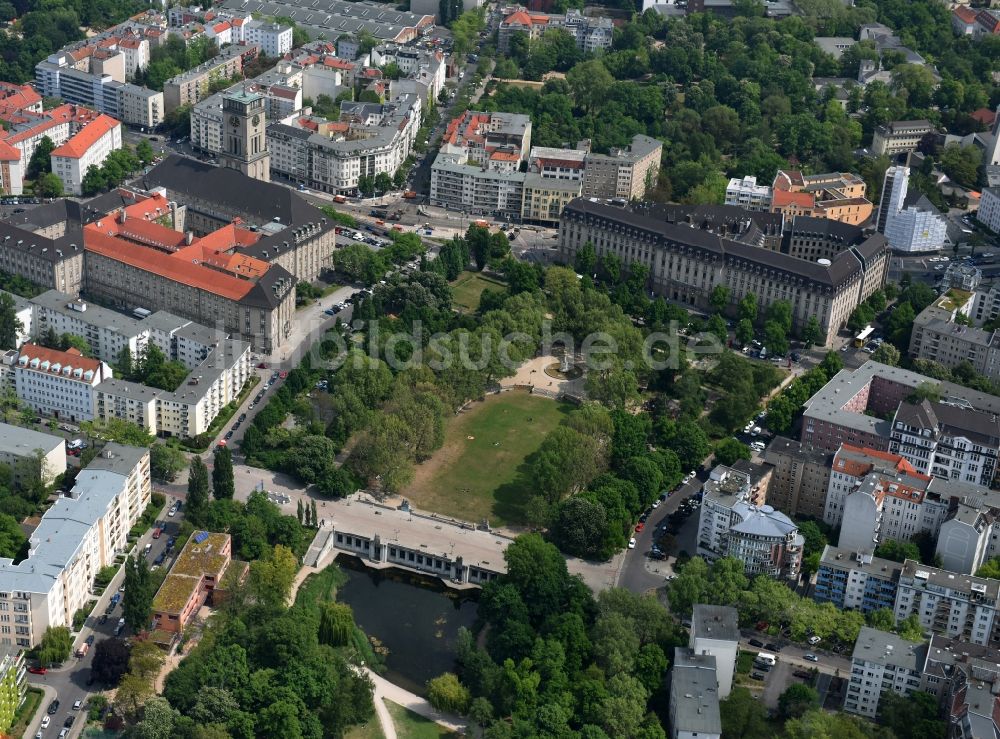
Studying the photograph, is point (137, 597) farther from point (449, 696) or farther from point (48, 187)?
point (48, 187)

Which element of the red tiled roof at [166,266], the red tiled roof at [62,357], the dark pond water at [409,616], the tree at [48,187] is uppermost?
the red tiled roof at [166,266]

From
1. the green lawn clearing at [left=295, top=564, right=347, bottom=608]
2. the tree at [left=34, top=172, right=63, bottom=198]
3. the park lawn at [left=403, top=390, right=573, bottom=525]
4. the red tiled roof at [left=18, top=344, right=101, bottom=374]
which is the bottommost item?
the green lawn clearing at [left=295, top=564, right=347, bottom=608]

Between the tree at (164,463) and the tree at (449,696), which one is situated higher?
the tree at (164,463)

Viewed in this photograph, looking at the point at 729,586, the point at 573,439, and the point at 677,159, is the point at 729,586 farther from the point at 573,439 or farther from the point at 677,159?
the point at 677,159

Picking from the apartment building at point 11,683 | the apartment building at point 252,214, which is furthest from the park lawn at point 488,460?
the apartment building at point 11,683

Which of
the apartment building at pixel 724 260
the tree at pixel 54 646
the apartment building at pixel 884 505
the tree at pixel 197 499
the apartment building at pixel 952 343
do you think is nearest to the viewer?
the tree at pixel 54 646

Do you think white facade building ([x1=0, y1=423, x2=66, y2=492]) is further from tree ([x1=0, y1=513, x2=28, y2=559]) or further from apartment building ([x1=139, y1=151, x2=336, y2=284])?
apartment building ([x1=139, y1=151, x2=336, y2=284])

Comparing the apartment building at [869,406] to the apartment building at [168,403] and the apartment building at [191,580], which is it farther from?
the apartment building at [168,403]

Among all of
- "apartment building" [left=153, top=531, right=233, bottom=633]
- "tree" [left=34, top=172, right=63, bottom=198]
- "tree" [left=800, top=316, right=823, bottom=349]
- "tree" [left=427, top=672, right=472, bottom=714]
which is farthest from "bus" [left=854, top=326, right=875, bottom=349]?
"tree" [left=34, top=172, right=63, bottom=198]
